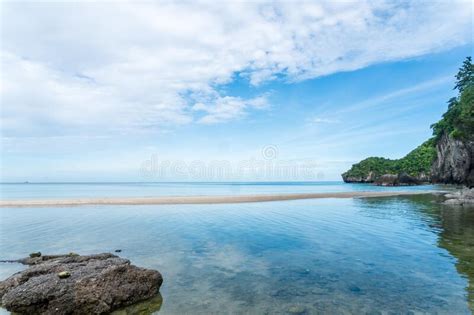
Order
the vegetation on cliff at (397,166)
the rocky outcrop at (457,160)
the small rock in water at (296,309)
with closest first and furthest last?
the small rock in water at (296,309) < the rocky outcrop at (457,160) < the vegetation on cliff at (397,166)

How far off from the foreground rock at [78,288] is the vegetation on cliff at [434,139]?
60.1 meters

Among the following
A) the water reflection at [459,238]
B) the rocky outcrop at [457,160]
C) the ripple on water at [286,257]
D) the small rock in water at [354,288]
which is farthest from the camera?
the rocky outcrop at [457,160]

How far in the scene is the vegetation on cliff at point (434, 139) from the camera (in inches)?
2144

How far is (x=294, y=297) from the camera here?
10.2m

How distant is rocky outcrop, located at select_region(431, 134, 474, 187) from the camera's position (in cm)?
6900

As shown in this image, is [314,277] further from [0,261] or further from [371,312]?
[0,261]

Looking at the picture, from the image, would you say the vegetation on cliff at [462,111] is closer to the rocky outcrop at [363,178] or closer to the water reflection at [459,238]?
the water reflection at [459,238]

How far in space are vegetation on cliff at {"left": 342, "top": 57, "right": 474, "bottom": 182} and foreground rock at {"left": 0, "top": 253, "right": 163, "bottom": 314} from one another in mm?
60052

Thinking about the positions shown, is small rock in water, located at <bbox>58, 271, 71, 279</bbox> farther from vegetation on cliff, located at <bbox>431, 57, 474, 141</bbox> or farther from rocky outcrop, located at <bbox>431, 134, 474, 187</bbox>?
rocky outcrop, located at <bbox>431, 134, 474, 187</bbox>

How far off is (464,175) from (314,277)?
80130 mm

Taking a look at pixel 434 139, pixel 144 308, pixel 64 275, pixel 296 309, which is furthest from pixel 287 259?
pixel 434 139

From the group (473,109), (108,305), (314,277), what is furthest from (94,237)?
(473,109)

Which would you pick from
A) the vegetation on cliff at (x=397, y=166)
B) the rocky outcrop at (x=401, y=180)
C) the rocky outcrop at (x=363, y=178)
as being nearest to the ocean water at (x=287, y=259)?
the rocky outcrop at (x=401, y=180)

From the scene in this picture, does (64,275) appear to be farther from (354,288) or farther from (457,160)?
(457,160)
